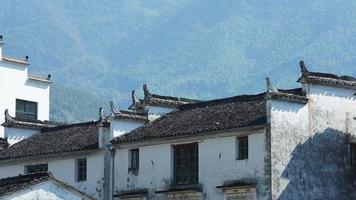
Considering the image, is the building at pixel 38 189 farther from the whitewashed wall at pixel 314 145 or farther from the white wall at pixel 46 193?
the whitewashed wall at pixel 314 145

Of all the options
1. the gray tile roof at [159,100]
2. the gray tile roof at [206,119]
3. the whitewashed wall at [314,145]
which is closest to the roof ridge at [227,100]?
the gray tile roof at [206,119]

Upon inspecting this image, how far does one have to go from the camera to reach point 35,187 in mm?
40500

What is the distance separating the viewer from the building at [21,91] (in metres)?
72.6

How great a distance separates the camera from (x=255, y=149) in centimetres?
5075

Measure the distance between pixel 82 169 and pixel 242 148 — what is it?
11.6 meters

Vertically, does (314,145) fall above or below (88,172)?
above

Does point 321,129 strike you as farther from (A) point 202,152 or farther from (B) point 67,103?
(B) point 67,103

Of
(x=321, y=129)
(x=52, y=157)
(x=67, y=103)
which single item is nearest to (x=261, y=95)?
(x=321, y=129)

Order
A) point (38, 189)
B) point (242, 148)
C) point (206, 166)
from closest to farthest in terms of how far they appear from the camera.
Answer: point (38, 189)
point (242, 148)
point (206, 166)

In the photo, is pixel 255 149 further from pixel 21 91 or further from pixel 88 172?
pixel 21 91

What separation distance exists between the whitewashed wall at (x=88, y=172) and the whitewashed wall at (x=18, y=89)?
37.3ft

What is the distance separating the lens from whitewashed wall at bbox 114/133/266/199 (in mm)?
50812

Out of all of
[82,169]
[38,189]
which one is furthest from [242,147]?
[38,189]

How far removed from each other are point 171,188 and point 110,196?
450cm
